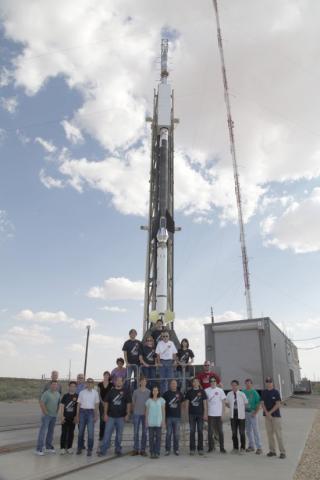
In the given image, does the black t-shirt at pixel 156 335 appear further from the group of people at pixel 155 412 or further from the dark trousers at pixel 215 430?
the dark trousers at pixel 215 430

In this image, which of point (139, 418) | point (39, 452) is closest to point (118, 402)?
point (139, 418)

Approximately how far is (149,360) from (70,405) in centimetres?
279

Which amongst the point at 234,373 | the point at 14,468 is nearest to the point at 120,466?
the point at 14,468

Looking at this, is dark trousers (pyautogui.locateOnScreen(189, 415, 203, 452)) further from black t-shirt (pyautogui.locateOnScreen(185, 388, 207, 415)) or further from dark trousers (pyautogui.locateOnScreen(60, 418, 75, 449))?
dark trousers (pyautogui.locateOnScreen(60, 418, 75, 449))

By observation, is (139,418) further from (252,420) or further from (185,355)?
(252,420)

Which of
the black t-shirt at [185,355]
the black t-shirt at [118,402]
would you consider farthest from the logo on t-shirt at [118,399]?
the black t-shirt at [185,355]

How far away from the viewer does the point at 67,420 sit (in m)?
9.21

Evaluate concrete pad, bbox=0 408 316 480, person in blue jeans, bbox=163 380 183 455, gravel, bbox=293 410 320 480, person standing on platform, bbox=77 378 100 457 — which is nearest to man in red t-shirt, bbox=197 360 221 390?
person in blue jeans, bbox=163 380 183 455

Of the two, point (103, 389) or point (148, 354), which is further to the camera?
point (148, 354)

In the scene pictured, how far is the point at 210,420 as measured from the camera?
9539 mm

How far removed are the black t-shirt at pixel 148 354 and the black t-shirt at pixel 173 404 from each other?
2.11m

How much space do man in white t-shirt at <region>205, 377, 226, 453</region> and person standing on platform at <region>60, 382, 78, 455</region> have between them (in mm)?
3238

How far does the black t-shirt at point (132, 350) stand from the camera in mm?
11492

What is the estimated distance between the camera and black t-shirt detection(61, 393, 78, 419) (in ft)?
30.3
